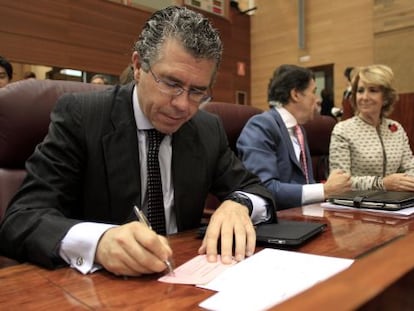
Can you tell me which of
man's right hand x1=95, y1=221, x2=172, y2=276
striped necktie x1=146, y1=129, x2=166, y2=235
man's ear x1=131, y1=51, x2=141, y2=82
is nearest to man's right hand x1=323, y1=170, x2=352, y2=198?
striped necktie x1=146, y1=129, x2=166, y2=235

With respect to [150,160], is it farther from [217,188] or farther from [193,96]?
[217,188]

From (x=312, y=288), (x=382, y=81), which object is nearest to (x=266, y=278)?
(x=312, y=288)

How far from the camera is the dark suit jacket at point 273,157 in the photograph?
167cm

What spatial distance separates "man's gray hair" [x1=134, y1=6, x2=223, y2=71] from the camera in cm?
102

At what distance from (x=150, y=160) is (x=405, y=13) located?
4.19 m

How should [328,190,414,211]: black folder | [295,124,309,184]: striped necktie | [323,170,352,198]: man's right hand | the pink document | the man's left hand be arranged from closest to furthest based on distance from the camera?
1. the pink document
2. the man's left hand
3. [328,190,414,211]: black folder
4. [323,170,352,198]: man's right hand
5. [295,124,309,184]: striped necktie

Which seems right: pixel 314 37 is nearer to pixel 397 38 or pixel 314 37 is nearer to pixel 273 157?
pixel 397 38

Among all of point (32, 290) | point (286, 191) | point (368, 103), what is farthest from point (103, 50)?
point (32, 290)

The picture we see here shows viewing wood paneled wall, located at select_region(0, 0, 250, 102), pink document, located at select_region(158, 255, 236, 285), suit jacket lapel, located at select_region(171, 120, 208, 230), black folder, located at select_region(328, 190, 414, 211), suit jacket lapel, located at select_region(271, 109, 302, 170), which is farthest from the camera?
wood paneled wall, located at select_region(0, 0, 250, 102)

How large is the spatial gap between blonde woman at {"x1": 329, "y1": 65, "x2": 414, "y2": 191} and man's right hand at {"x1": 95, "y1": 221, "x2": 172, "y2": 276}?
1.59 meters

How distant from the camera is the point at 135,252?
0.69 meters

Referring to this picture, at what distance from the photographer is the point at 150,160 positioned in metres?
1.09

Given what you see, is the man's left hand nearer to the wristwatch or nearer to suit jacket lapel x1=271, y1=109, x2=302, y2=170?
the wristwatch

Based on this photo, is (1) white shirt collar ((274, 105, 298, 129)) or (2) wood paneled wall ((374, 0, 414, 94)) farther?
(2) wood paneled wall ((374, 0, 414, 94))
